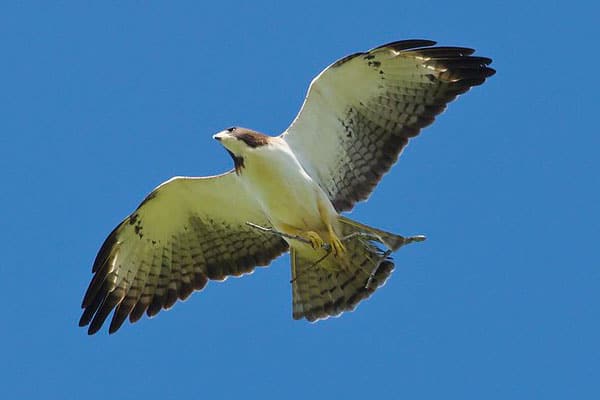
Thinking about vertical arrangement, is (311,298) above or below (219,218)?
below

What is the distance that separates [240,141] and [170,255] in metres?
2.22

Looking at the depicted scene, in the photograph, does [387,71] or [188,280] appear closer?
[387,71]

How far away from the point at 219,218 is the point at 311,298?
4.76 feet

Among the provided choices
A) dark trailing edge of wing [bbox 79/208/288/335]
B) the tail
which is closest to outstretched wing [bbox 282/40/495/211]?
the tail

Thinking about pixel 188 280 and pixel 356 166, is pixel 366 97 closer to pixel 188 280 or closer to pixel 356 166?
pixel 356 166

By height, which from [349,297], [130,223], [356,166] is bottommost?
[349,297]

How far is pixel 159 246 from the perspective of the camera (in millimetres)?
13773

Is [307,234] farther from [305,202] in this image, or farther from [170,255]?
[170,255]

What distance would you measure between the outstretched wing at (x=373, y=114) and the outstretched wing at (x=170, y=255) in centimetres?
100

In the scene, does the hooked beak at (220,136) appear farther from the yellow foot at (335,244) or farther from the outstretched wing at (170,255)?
the yellow foot at (335,244)

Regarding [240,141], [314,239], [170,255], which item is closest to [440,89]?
[314,239]

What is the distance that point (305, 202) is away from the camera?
40.4ft

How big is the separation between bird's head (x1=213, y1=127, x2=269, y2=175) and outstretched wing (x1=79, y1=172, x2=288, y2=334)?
125cm

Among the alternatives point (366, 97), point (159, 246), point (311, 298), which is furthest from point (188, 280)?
point (366, 97)
